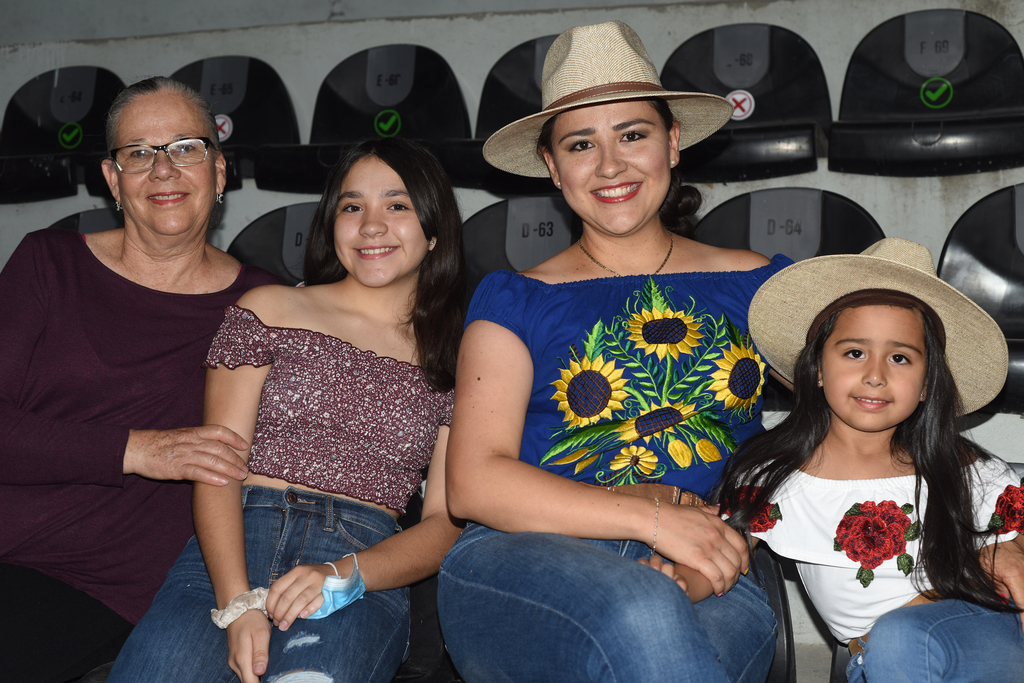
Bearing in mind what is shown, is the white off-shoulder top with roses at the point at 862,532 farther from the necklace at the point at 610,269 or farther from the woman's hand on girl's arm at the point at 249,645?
the woman's hand on girl's arm at the point at 249,645

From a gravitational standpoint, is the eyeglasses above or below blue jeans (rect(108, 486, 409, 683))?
above

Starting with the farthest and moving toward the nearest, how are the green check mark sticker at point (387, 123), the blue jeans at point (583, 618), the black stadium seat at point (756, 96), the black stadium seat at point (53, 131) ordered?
1. the black stadium seat at point (53, 131)
2. the green check mark sticker at point (387, 123)
3. the black stadium seat at point (756, 96)
4. the blue jeans at point (583, 618)

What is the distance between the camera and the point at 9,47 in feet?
12.9

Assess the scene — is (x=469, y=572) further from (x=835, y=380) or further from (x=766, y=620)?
(x=835, y=380)

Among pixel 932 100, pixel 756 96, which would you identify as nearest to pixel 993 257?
pixel 932 100

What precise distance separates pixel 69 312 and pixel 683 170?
188cm

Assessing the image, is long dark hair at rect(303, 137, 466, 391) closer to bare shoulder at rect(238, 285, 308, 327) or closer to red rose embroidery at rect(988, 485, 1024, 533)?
bare shoulder at rect(238, 285, 308, 327)

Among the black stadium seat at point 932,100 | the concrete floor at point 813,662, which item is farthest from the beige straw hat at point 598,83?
the concrete floor at point 813,662

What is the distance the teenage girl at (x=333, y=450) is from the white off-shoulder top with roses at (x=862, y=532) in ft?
2.08

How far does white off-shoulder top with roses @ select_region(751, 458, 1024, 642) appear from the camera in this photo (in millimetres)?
1410

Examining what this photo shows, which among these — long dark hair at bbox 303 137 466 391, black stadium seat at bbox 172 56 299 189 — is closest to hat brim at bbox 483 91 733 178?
long dark hair at bbox 303 137 466 391

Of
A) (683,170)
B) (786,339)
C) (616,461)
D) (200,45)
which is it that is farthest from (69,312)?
(200,45)

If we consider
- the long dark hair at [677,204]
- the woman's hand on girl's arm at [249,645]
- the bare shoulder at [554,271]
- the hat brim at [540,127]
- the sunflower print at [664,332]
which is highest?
the hat brim at [540,127]

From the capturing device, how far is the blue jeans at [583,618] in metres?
1.04
